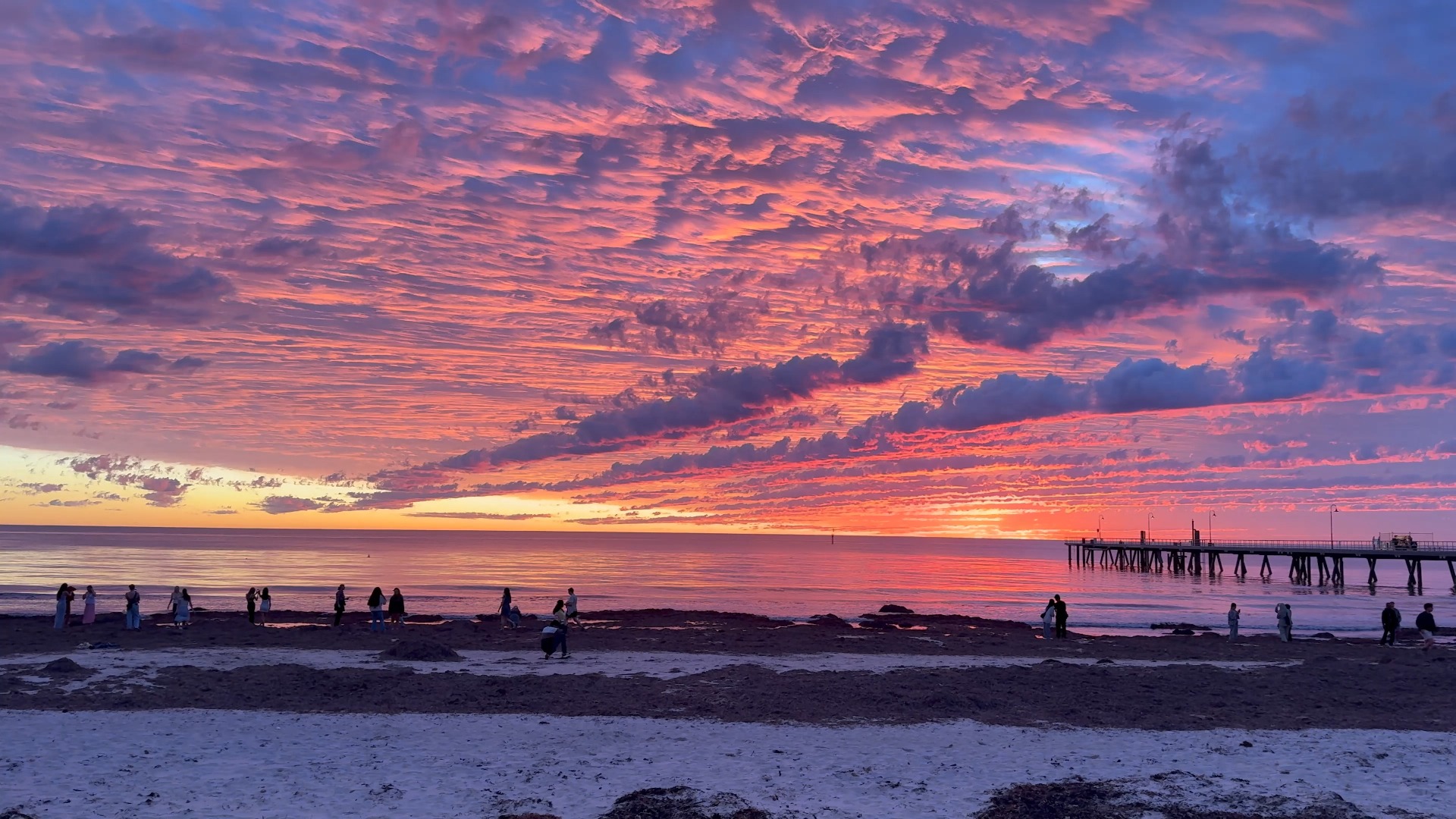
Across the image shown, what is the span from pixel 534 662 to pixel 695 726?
10413mm

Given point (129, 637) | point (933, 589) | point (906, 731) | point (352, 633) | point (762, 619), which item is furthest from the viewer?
point (933, 589)

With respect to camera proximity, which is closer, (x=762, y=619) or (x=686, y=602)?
(x=762, y=619)

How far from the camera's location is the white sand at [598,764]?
535 inches

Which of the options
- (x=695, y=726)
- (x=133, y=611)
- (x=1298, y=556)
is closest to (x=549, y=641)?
(x=695, y=726)

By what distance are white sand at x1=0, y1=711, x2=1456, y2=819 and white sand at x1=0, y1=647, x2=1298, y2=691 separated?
6.19 metres

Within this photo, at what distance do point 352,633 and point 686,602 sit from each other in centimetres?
3300

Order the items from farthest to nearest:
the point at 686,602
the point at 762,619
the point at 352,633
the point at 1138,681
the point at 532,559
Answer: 1. the point at 532,559
2. the point at 686,602
3. the point at 762,619
4. the point at 352,633
5. the point at 1138,681

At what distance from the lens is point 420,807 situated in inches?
528

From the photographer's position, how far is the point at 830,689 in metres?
23.2

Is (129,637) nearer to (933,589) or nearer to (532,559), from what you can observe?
(933,589)

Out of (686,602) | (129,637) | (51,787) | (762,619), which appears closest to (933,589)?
(686,602)

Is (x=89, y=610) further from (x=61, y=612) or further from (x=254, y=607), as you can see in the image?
(x=254, y=607)

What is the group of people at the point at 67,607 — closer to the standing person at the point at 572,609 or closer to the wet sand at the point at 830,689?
the wet sand at the point at 830,689

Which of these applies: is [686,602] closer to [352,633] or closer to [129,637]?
[352,633]
